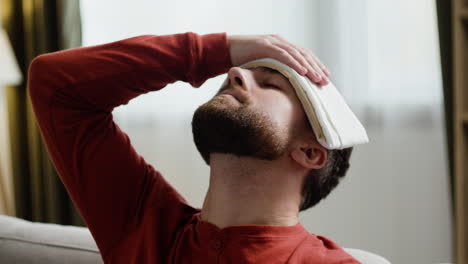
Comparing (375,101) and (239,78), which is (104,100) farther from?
(375,101)

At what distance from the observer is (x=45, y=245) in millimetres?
1537

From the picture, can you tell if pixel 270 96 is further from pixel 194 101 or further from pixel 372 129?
pixel 194 101

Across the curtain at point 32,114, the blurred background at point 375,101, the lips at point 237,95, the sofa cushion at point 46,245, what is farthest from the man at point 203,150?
the curtain at point 32,114

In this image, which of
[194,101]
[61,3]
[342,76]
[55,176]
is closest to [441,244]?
[342,76]

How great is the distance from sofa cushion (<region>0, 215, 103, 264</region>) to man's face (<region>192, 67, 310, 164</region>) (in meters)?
0.54

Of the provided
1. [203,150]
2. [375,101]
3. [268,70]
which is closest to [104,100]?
[203,150]

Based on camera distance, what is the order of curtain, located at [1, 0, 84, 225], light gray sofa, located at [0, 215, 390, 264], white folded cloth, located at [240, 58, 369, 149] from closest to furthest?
white folded cloth, located at [240, 58, 369, 149], light gray sofa, located at [0, 215, 390, 264], curtain, located at [1, 0, 84, 225]

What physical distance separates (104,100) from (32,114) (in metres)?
1.54

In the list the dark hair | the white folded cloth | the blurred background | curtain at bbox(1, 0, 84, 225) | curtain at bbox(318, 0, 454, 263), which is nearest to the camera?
the white folded cloth

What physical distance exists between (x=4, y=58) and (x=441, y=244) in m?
2.09

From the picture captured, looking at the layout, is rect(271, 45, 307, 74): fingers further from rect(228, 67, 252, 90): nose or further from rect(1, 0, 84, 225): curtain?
rect(1, 0, 84, 225): curtain

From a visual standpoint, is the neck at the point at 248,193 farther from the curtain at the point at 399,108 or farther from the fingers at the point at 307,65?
the curtain at the point at 399,108

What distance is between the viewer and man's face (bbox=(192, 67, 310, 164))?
113 cm

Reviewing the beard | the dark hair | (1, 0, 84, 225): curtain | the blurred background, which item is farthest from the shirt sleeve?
(1, 0, 84, 225): curtain
